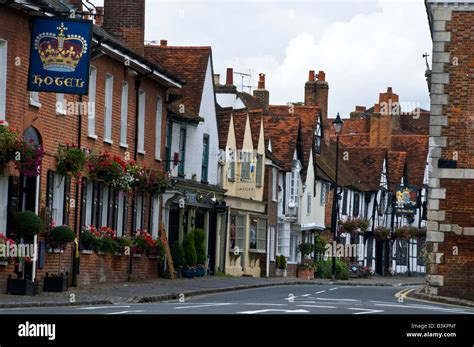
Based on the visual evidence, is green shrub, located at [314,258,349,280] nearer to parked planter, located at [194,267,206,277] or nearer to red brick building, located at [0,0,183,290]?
parked planter, located at [194,267,206,277]

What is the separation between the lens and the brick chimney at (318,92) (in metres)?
77.1

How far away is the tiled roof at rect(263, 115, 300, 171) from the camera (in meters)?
64.1

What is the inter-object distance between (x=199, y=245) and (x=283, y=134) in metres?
20.2

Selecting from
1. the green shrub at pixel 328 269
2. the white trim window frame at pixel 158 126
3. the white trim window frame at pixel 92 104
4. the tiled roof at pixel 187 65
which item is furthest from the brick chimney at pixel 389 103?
the white trim window frame at pixel 92 104

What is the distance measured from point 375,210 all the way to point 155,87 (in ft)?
149

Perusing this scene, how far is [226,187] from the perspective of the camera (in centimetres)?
5266

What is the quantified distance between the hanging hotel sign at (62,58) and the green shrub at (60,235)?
4157mm

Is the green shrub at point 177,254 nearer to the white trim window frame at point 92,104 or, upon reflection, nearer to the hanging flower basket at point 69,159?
the white trim window frame at point 92,104

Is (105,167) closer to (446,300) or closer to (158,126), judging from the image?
(158,126)

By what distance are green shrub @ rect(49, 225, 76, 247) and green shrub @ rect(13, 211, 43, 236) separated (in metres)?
2.02

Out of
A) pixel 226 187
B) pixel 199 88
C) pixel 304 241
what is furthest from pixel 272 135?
pixel 199 88

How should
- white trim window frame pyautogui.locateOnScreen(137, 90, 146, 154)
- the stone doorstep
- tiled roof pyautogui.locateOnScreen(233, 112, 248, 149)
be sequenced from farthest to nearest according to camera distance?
1. tiled roof pyautogui.locateOnScreen(233, 112, 248, 149)
2. white trim window frame pyautogui.locateOnScreen(137, 90, 146, 154)
3. the stone doorstep

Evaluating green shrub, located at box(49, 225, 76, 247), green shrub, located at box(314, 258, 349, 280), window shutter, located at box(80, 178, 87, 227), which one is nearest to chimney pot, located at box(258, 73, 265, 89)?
green shrub, located at box(314, 258, 349, 280)

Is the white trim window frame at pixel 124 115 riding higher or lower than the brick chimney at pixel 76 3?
lower
